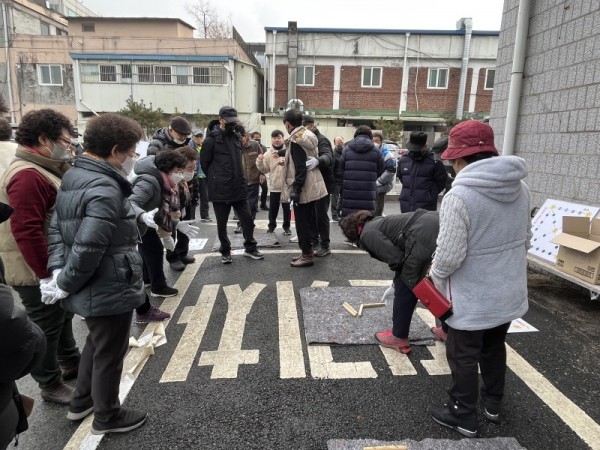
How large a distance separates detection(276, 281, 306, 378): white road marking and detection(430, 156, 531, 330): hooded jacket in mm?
1323

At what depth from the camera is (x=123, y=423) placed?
2361 mm

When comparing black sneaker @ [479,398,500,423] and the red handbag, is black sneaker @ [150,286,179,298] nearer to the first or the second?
the red handbag

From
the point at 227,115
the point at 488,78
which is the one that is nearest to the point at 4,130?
the point at 227,115

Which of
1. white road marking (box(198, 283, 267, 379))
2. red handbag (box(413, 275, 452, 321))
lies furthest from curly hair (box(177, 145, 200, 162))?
red handbag (box(413, 275, 452, 321))

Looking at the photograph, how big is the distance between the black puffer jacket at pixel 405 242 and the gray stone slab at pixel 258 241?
3671 mm

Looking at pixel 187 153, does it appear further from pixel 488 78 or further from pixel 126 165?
pixel 488 78

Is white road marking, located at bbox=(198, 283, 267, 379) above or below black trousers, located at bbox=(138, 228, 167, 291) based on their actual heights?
below

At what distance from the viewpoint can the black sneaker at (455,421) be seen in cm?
232

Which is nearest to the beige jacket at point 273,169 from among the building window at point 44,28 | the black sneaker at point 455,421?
the black sneaker at point 455,421

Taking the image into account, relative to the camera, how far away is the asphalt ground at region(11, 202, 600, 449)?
235cm

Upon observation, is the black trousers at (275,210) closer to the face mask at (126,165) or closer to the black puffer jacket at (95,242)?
the face mask at (126,165)

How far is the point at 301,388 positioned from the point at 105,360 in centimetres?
132

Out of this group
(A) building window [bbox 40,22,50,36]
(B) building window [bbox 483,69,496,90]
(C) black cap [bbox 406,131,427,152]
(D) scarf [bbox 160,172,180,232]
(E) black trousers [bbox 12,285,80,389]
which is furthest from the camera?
(A) building window [bbox 40,22,50,36]

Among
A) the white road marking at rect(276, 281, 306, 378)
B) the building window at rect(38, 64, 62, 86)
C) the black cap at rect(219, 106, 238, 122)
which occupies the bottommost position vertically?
the white road marking at rect(276, 281, 306, 378)
